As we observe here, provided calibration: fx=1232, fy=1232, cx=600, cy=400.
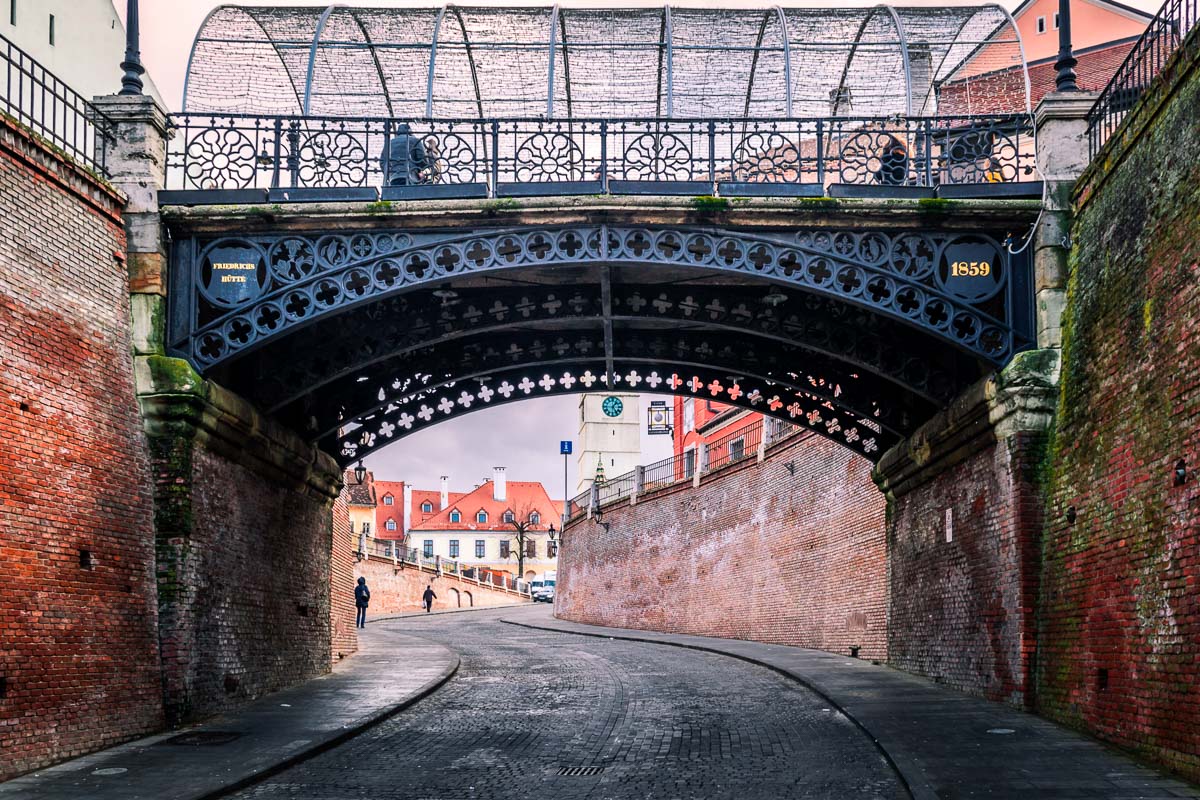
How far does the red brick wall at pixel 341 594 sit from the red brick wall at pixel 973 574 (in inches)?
431

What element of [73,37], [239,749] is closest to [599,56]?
[239,749]

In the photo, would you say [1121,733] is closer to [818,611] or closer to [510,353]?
[510,353]

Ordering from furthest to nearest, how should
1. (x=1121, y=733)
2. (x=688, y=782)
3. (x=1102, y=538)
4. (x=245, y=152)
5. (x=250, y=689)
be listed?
1. (x=250, y=689)
2. (x=245, y=152)
3. (x=1102, y=538)
4. (x=1121, y=733)
5. (x=688, y=782)

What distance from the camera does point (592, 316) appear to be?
57.9 ft

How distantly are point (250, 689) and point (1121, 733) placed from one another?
35.8 ft

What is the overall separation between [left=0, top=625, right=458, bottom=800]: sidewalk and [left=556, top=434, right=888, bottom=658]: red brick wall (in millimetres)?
9306

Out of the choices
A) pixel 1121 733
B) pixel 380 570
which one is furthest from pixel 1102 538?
pixel 380 570

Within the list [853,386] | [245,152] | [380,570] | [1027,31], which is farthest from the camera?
[380,570]

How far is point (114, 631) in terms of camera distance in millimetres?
13023

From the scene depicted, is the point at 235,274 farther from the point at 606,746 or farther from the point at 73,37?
the point at 73,37

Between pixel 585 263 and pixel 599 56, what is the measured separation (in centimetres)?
364

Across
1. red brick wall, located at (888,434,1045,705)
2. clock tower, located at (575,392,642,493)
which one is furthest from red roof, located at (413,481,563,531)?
red brick wall, located at (888,434,1045,705)

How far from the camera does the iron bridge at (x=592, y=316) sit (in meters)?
15.1

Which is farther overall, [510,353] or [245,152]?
[510,353]
